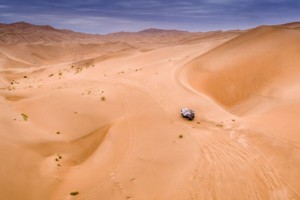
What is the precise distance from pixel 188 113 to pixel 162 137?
1627mm

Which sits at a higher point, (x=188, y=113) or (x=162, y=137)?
(x=188, y=113)

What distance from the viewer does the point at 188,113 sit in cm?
916

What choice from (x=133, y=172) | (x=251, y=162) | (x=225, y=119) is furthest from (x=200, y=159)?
(x=225, y=119)

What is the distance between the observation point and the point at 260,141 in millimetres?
7402

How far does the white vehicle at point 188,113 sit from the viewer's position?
30.0 ft

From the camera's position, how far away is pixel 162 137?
8055 millimetres

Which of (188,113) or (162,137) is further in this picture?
(188,113)

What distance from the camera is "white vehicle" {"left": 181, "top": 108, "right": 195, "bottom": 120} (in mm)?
9148

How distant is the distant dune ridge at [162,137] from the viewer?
5844 mm

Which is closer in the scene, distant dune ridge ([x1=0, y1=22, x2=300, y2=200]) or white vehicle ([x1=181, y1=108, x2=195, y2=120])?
distant dune ridge ([x1=0, y1=22, x2=300, y2=200])

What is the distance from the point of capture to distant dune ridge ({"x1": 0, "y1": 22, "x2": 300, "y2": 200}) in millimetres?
5844

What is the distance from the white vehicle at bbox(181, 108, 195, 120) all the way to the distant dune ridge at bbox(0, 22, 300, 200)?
0.61 ft

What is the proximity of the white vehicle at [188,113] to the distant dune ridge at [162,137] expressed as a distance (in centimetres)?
18

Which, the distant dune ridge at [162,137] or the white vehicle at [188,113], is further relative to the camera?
the white vehicle at [188,113]
